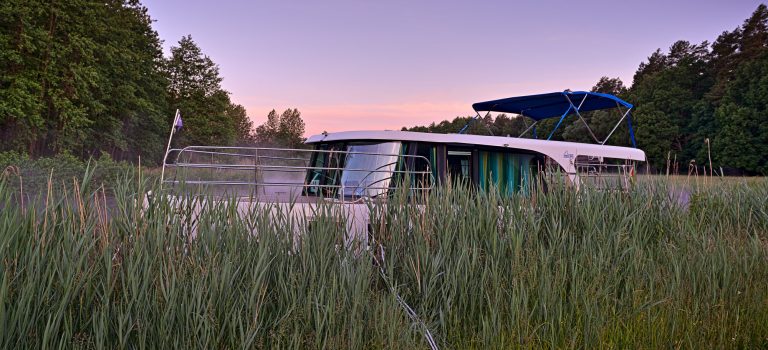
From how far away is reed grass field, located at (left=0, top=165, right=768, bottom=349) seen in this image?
10.8ft

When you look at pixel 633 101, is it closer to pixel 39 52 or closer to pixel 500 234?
pixel 39 52

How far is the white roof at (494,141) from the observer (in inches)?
293

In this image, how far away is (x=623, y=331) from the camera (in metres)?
4.70

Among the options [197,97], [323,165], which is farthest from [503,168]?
[197,97]

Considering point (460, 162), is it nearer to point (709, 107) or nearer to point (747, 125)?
point (747, 125)

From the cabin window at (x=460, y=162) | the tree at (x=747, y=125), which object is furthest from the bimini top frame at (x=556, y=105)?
the tree at (x=747, y=125)

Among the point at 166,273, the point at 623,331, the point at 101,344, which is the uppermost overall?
the point at 166,273

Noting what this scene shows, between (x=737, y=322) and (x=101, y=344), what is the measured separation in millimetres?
4767

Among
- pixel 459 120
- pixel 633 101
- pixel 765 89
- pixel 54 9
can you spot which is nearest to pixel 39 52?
pixel 54 9

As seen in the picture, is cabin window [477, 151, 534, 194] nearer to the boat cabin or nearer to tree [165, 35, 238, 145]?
the boat cabin

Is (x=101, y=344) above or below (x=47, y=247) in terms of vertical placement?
below

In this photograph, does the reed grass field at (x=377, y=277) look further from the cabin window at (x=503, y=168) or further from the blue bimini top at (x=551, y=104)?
the blue bimini top at (x=551, y=104)

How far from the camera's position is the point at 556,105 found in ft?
41.4

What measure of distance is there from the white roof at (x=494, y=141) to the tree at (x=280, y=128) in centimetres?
9333
